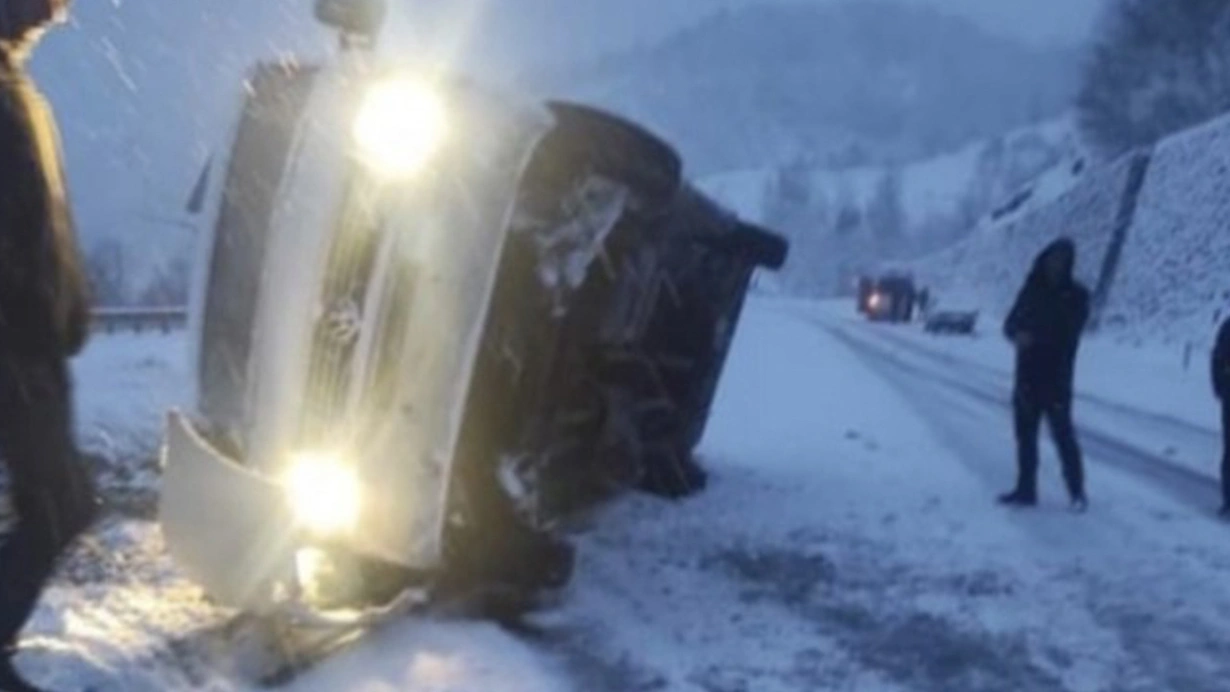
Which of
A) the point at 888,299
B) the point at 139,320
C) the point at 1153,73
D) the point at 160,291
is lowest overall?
the point at 160,291

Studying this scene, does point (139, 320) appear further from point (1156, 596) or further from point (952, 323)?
point (952, 323)

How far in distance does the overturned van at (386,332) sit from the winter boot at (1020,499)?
4109 mm

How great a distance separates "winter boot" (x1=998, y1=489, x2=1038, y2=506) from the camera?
10492mm

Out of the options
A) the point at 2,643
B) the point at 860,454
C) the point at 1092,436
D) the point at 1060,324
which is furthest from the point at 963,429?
the point at 2,643

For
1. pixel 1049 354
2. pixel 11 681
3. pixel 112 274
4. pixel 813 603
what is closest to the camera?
pixel 11 681

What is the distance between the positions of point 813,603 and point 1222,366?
16.3ft

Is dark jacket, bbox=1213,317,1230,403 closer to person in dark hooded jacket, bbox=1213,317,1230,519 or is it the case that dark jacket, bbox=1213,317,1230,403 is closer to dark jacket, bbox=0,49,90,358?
person in dark hooded jacket, bbox=1213,317,1230,519

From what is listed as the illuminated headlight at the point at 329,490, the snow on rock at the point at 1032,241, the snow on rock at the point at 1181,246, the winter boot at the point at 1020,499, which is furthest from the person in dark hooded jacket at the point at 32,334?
the snow on rock at the point at 1032,241

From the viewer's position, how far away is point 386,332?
6125 mm

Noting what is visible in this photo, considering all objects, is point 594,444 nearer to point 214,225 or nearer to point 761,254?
point 214,225

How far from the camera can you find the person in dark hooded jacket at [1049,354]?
34.8 ft

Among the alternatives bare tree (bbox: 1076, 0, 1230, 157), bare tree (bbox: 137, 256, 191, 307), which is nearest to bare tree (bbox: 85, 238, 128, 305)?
bare tree (bbox: 137, 256, 191, 307)

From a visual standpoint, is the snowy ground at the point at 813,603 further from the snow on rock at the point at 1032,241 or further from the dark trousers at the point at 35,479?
the snow on rock at the point at 1032,241

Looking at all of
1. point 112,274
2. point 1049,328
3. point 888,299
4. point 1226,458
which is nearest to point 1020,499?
point 1049,328
